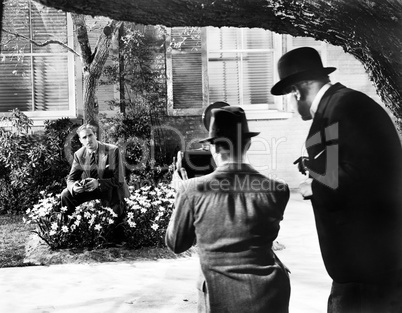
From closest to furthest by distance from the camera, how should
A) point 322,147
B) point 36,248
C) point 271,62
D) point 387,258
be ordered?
point 322,147 → point 387,258 → point 271,62 → point 36,248

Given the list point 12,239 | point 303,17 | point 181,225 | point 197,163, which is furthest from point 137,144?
point 181,225

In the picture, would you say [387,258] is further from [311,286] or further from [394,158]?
[311,286]

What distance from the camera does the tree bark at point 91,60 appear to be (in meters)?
5.74

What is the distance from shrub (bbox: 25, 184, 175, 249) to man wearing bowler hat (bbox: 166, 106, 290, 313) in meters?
2.93

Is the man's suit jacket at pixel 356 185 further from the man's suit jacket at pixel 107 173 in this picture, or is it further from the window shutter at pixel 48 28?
the window shutter at pixel 48 28

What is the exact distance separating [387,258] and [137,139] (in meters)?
5.16

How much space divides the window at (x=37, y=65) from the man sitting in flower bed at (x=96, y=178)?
5.44 ft

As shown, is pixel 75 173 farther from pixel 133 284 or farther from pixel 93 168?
pixel 133 284

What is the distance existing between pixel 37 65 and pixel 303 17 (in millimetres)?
5008

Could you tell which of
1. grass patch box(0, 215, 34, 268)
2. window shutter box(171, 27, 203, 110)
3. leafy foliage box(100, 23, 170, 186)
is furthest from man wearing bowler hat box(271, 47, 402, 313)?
leafy foliage box(100, 23, 170, 186)

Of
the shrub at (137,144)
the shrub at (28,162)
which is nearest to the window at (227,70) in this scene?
the shrub at (137,144)

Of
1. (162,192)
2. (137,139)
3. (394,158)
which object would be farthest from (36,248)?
(394,158)

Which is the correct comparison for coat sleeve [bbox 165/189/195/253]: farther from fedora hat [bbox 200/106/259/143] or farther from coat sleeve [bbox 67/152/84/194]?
coat sleeve [bbox 67/152/84/194]

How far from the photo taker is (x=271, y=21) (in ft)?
7.10
